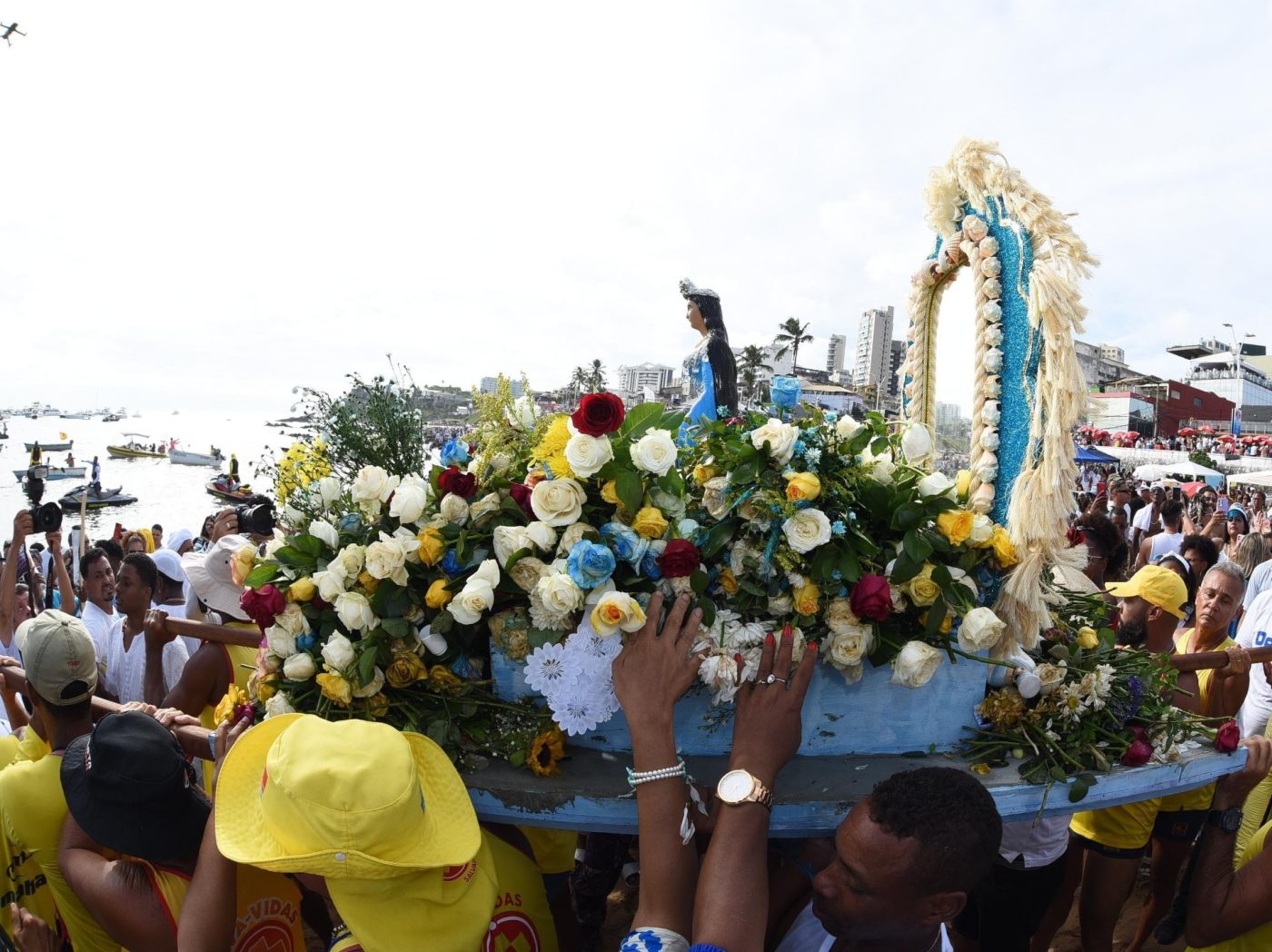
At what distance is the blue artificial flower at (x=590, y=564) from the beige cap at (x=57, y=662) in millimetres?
1998

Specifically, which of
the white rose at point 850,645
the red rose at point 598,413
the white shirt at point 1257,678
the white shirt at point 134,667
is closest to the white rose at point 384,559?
the red rose at point 598,413

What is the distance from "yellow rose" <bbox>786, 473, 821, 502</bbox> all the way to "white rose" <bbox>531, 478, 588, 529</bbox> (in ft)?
1.90

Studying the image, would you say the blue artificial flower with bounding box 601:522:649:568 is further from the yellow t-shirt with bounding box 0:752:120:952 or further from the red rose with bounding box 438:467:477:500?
the yellow t-shirt with bounding box 0:752:120:952

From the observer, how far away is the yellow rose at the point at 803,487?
1.89 metres

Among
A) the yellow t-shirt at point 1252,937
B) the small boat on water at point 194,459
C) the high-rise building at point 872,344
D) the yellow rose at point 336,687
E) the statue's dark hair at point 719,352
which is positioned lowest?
the small boat on water at point 194,459

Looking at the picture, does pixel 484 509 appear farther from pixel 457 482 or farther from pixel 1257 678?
pixel 1257 678

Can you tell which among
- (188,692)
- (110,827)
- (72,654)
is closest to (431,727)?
(110,827)

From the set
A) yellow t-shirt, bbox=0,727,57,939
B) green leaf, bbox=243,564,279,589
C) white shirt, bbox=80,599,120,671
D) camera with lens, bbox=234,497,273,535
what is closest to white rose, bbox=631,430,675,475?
green leaf, bbox=243,564,279,589

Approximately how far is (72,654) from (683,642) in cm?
225

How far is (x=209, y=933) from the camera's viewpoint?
1881 millimetres

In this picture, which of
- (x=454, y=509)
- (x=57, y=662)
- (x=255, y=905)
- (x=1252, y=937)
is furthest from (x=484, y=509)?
(x=1252, y=937)

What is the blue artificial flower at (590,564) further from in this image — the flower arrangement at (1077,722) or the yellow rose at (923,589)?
the flower arrangement at (1077,722)

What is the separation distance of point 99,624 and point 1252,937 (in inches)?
239

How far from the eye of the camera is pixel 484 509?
2.20 m
